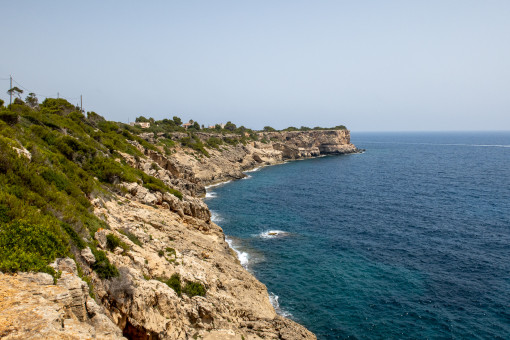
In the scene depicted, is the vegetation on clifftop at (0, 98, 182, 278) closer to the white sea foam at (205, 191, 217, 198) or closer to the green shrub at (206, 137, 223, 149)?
the white sea foam at (205, 191, 217, 198)

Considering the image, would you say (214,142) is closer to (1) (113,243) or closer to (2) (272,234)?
(2) (272,234)

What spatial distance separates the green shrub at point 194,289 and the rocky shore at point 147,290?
20cm

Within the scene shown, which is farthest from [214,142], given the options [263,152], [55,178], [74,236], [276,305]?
[74,236]

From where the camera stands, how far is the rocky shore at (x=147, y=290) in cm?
1007

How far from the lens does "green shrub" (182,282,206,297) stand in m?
21.1

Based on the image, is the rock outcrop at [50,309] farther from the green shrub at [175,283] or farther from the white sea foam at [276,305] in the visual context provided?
the white sea foam at [276,305]

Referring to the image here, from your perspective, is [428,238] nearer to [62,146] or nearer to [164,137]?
[62,146]

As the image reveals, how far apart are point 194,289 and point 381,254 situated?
27192mm

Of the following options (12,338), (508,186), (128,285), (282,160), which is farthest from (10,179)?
(282,160)

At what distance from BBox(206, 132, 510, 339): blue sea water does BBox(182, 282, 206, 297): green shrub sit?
31.6 ft

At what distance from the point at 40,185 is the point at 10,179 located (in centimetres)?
153

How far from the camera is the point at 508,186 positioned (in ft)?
247

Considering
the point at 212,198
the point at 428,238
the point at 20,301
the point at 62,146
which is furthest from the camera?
the point at 212,198

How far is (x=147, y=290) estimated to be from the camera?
17219 mm
